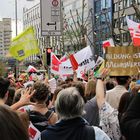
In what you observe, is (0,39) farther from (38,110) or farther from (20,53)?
(38,110)

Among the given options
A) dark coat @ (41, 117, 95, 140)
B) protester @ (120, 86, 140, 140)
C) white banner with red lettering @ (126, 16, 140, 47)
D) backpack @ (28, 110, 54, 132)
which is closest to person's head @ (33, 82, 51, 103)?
backpack @ (28, 110, 54, 132)

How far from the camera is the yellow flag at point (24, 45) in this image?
49.0 ft

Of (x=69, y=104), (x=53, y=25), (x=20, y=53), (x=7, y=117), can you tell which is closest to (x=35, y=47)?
(x=20, y=53)

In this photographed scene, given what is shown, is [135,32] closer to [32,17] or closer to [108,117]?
[108,117]

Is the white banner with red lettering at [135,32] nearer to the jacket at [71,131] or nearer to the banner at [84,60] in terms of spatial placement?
the banner at [84,60]

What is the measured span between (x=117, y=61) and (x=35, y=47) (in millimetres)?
8080

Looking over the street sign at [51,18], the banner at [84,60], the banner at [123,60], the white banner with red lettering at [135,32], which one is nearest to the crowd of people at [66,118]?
the banner at [123,60]

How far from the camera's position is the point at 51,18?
57.8ft

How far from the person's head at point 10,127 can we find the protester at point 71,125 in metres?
1.47

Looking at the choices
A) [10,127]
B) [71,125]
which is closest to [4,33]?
[71,125]

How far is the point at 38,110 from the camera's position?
210 inches

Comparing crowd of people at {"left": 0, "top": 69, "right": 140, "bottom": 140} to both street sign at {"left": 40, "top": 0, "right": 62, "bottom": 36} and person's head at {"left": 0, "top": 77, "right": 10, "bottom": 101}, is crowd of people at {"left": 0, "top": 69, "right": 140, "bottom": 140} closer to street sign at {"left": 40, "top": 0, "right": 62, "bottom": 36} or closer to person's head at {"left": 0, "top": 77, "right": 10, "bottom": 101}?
person's head at {"left": 0, "top": 77, "right": 10, "bottom": 101}

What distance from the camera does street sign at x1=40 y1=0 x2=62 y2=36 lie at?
55.9 ft

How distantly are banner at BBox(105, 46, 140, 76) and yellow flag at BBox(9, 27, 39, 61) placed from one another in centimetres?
785
